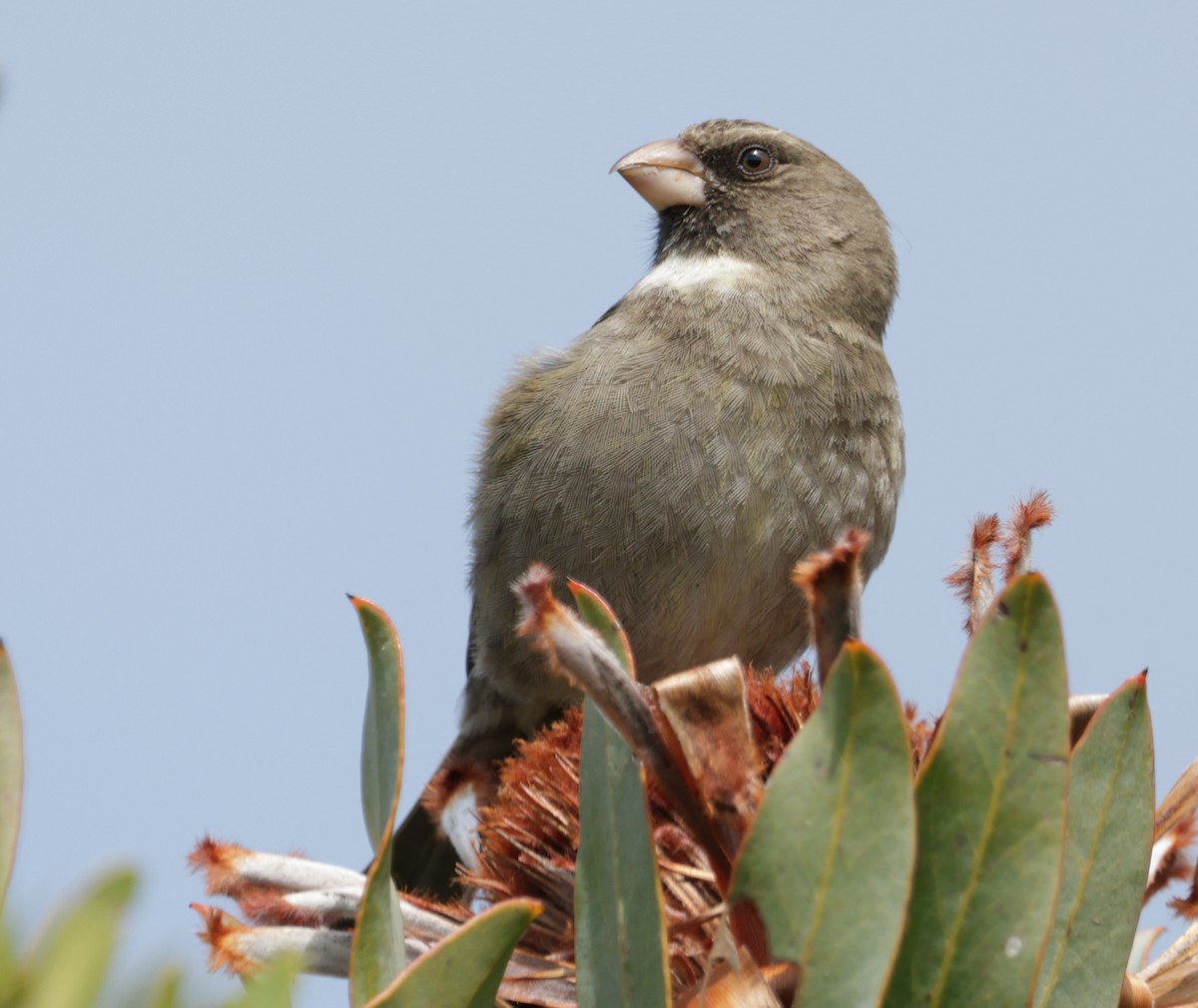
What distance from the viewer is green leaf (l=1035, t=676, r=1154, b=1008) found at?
4.92 feet

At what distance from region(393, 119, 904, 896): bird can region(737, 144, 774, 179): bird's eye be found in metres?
0.26

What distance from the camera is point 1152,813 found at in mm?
1558

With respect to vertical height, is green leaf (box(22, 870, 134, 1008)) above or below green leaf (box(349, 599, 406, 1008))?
above

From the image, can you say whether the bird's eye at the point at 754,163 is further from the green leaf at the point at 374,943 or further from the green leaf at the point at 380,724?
the green leaf at the point at 374,943

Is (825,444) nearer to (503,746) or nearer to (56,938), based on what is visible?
(503,746)

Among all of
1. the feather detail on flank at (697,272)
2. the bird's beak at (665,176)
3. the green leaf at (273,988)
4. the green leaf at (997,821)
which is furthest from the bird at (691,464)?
the green leaf at (273,988)

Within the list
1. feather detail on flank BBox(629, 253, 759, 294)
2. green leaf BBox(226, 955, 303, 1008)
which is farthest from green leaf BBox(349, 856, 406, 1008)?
feather detail on flank BBox(629, 253, 759, 294)

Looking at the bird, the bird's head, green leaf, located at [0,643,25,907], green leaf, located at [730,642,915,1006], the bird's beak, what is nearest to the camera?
green leaf, located at [0,643,25,907]

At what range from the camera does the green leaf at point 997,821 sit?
135 cm

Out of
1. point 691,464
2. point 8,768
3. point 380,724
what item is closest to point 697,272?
point 691,464

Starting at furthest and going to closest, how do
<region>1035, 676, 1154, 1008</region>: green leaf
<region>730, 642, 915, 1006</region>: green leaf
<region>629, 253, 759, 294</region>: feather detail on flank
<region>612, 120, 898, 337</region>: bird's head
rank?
<region>612, 120, 898, 337</region>: bird's head
<region>629, 253, 759, 294</region>: feather detail on flank
<region>1035, 676, 1154, 1008</region>: green leaf
<region>730, 642, 915, 1006</region>: green leaf

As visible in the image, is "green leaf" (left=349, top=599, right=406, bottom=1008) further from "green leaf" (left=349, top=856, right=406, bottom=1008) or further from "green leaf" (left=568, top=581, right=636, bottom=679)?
"green leaf" (left=568, top=581, right=636, bottom=679)

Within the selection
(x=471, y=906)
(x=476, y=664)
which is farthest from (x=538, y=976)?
(x=476, y=664)

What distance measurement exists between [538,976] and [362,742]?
383 mm
